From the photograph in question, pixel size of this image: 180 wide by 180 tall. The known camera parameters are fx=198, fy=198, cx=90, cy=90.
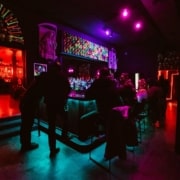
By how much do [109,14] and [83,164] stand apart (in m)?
5.32

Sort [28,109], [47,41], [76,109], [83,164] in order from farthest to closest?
1. [47,41]
2. [76,109]
3. [28,109]
4. [83,164]

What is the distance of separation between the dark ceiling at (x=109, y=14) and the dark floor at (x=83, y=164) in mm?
3604

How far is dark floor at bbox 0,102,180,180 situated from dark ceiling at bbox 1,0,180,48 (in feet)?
11.8

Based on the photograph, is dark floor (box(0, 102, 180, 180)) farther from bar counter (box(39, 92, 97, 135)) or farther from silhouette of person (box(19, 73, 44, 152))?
bar counter (box(39, 92, 97, 135))

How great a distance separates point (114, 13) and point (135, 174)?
17.8 ft

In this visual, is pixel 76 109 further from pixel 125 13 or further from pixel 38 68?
pixel 125 13

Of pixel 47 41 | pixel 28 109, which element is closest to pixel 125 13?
pixel 47 41

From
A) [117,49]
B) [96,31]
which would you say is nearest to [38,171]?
[96,31]

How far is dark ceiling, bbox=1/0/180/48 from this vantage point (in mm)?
5941

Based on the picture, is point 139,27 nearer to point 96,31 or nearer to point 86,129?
point 96,31

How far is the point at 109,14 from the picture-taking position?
684 centimetres

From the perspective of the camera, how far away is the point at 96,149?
3.83 m

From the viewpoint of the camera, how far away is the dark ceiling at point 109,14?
5.94 meters

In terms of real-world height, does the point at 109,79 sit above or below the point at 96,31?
below
